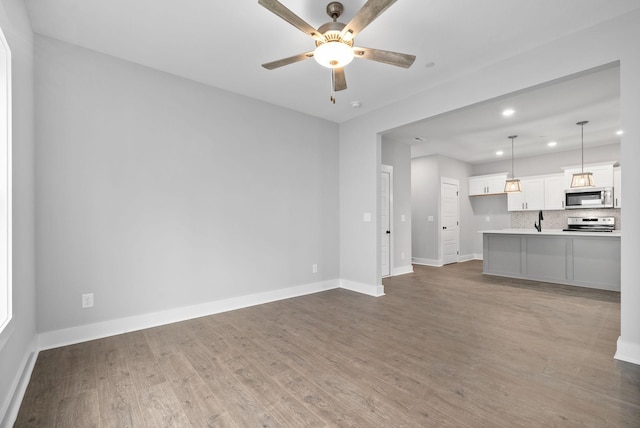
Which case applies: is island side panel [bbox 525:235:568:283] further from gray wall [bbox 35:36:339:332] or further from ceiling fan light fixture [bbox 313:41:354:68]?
ceiling fan light fixture [bbox 313:41:354:68]

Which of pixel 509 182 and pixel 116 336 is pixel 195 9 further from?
pixel 509 182

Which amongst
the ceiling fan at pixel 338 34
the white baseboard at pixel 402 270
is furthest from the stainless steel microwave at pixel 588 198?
the ceiling fan at pixel 338 34

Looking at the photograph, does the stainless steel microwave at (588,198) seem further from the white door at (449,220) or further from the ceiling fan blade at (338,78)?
the ceiling fan blade at (338,78)

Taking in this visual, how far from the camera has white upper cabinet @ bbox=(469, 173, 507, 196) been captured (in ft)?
26.2

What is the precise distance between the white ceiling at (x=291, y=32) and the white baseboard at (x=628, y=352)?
9.05 feet

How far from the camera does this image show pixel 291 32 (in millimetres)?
2738

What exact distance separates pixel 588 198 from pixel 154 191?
8.47 metres

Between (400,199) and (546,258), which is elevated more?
(400,199)

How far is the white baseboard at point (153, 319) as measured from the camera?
280cm

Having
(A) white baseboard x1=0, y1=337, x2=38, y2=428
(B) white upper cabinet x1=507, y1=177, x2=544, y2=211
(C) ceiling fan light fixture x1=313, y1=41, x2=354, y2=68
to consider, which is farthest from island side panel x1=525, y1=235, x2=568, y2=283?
(A) white baseboard x1=0, y1=337, x2=38, y2=428

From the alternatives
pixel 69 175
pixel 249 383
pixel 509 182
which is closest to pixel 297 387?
pixel 249 383

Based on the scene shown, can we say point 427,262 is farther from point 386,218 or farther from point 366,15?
point 366,15

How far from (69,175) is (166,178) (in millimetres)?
862

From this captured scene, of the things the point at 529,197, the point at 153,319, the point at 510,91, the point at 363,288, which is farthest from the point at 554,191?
the point at 153,319
